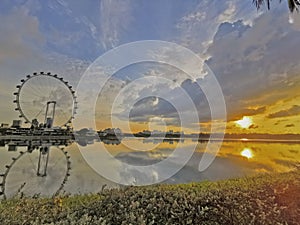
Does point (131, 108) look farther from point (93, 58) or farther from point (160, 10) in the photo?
point (160, 10)

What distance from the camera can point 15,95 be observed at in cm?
3212

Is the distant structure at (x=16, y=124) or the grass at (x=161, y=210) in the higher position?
the distant structure at (x=16, y=124)

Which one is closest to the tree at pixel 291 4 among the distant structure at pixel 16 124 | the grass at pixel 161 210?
the grass at pixel 161 210

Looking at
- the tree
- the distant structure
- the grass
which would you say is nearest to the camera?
the grass

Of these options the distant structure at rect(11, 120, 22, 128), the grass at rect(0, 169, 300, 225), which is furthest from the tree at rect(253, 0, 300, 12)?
the distant structure at rect(11, 120, 22, 128)

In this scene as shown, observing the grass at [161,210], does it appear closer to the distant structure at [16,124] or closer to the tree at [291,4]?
the tree at [291,4]

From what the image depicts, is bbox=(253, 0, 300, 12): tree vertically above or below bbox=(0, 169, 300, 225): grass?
above

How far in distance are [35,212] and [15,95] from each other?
32.5 meters

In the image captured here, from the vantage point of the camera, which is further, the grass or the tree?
the tree

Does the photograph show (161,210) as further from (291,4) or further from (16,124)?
(16,124)

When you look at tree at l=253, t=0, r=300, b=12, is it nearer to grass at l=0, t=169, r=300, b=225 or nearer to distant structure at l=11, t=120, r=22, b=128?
grass at l=0, t=169, r=300, b=225

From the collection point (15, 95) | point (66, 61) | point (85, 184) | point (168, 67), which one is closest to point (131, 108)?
point (168, 67)

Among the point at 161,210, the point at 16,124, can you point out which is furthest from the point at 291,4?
the point at 16,124

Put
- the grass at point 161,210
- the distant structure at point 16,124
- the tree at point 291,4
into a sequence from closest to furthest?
the grass at point 161,210
the tree at point 291,4
the distant structure at point 16,124
